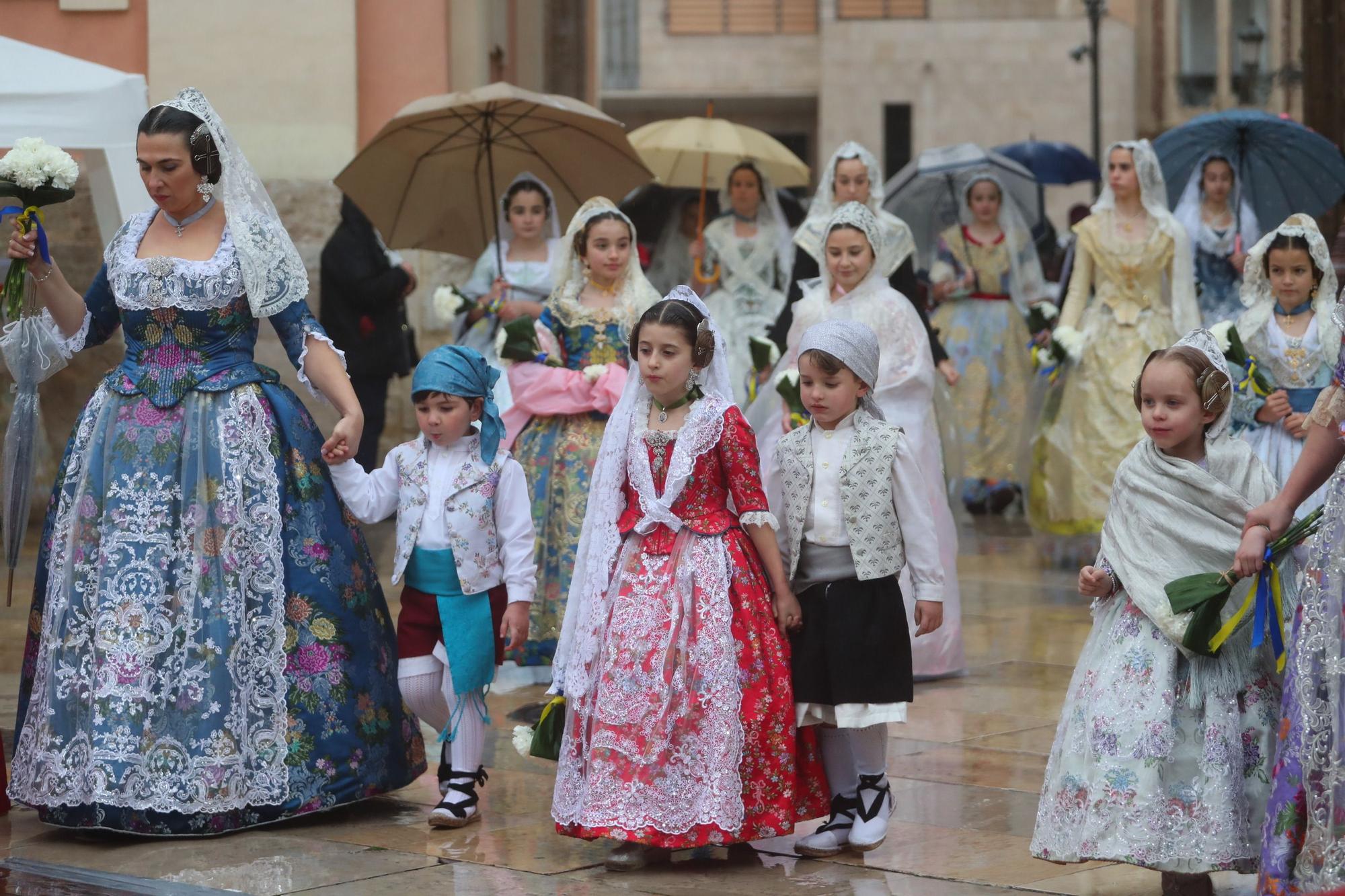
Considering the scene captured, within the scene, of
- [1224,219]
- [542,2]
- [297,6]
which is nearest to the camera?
[1224,219]

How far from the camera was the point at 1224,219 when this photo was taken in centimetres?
1068

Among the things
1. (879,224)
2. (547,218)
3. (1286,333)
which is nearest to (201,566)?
(879,224)

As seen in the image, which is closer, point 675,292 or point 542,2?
point 675,292

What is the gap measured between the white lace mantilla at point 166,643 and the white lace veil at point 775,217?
21.0ft

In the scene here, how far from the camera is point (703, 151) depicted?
12.4 m

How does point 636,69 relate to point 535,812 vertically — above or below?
above

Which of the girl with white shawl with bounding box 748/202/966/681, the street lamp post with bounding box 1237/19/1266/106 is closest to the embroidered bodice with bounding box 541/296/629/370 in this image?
the girl with white shawl with bounding box 748/202/966/681

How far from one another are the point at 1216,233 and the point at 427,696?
6.40m

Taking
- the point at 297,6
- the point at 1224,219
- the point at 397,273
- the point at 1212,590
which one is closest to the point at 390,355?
the point at 397,273

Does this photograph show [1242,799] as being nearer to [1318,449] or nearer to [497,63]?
[1318,449]

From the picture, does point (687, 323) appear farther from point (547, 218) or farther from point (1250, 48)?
point (1250, 48)

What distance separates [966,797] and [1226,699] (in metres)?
1.42

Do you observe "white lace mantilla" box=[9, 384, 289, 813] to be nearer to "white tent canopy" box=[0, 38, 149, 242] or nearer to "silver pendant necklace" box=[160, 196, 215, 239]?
"silver pendant necklace" box=[160, 196, 215, 239]

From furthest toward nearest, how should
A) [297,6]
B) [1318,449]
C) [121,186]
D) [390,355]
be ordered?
[297,6] < [390,355] < [121,186] < [1318,449]
